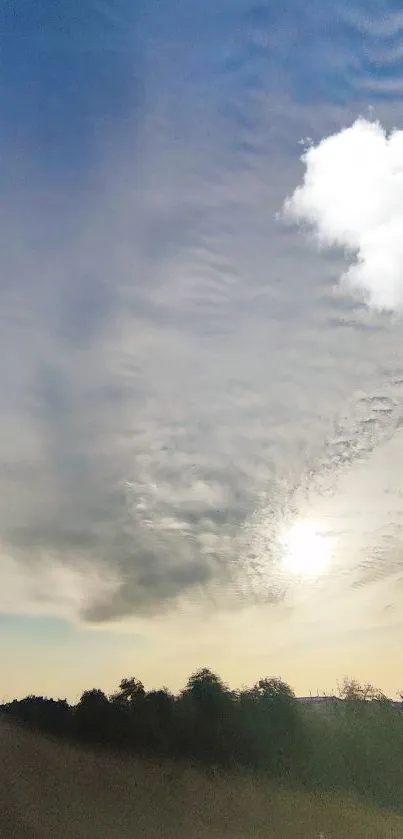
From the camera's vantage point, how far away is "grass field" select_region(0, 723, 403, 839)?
21.9 meters

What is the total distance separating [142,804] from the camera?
2492 cm

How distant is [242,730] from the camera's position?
3841 centimetres

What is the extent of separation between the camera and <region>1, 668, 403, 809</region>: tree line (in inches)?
1382

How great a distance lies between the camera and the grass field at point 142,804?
21.9 m

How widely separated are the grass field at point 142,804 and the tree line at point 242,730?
136 inches

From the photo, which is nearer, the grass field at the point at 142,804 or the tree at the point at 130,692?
the grass field at the point at 142,804

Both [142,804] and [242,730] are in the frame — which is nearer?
[142,804]

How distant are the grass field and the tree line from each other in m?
3.46

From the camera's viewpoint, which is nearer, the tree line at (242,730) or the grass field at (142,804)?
the grass field at (142,804)

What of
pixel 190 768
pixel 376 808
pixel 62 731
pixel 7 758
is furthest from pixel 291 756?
pixel 7 758

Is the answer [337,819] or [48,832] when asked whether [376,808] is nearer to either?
[337,819]

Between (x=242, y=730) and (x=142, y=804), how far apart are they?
14753mm

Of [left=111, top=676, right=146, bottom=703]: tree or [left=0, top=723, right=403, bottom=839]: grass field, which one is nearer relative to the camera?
[left=0, top=723, right=403, bottom=839]: grass field

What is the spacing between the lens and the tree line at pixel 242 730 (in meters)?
35.1
